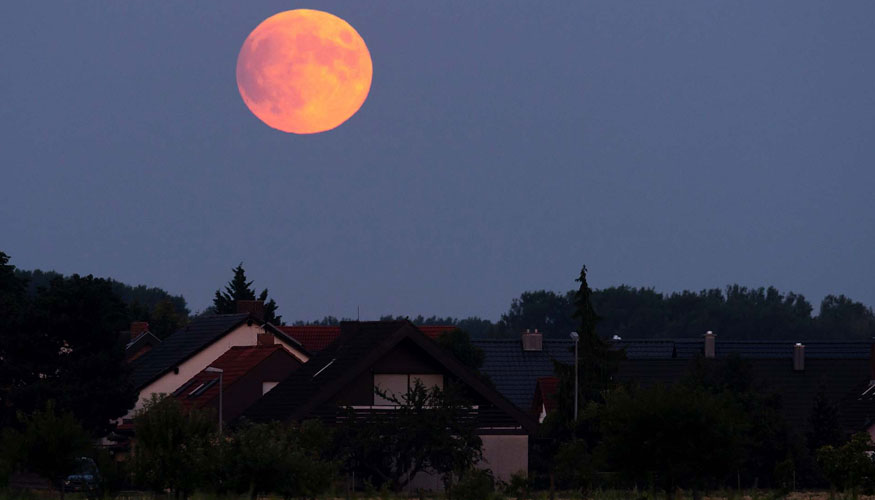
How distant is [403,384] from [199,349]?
85.6 feet

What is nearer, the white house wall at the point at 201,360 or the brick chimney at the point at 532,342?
the white house wall at the point at 201,360

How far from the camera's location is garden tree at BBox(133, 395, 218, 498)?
3184cm

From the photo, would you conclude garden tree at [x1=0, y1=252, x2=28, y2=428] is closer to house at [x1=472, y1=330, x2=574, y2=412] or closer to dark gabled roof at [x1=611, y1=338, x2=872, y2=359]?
house at [x1=472, y1=330, x2=574, y2=412]

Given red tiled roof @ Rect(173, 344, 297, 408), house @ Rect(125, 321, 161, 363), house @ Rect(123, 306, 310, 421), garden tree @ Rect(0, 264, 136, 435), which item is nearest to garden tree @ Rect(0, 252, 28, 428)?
garden tree @ Rect(0, 264, 136, 435)

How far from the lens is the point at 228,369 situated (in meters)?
67.9

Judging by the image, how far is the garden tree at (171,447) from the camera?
31844mm

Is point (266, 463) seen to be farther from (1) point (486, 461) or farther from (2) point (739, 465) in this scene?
(1) point (486, 461)

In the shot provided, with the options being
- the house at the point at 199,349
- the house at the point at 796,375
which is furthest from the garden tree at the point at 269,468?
the house at the point at 796,375

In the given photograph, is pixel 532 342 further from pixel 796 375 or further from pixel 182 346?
pixel 182 346

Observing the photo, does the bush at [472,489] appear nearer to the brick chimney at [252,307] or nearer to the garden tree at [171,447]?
the garden tree at [171,447]

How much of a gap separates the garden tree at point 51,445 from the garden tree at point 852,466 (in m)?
20.9

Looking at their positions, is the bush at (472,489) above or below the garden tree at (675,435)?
below

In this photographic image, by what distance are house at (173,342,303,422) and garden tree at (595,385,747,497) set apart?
32.5 m

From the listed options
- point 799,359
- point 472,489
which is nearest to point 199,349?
point 799,359
